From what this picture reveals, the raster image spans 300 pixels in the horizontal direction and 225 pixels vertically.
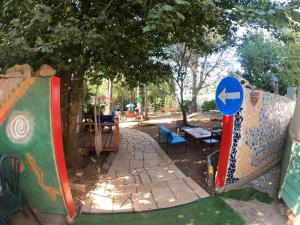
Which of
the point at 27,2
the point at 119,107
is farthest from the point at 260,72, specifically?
the point at 119,107

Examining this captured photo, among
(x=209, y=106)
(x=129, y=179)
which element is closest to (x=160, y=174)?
(x=129, y=179)

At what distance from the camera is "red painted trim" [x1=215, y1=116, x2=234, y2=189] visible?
636cm

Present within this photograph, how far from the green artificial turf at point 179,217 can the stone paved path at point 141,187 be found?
23 cm

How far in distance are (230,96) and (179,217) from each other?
253 centimetres

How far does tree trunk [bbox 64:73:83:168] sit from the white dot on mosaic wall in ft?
10.8

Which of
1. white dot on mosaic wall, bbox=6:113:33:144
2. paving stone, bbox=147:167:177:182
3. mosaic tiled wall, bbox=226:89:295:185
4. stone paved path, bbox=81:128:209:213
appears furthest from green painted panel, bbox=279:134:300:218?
white dot on mosaic wall, bbox=6:113:33:144

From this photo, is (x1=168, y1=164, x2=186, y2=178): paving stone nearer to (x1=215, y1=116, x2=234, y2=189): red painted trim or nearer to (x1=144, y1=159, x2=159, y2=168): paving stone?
(x1=144, y1=159, x2=159, y2=168): paving stone

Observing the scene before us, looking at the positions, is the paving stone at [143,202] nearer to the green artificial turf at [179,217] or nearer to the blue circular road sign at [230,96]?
the green artificial turf at [179,217]

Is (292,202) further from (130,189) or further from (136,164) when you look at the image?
(136,164)

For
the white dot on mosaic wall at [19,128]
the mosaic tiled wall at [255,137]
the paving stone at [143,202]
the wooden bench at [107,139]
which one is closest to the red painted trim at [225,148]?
the mosaic tiled wall at [255,137]

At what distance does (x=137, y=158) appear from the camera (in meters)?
9.86

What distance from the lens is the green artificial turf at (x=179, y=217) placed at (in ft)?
17.2

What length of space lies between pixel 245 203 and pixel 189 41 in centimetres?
530

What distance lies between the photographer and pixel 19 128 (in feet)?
15.8
